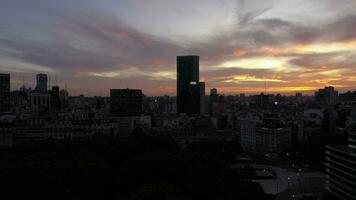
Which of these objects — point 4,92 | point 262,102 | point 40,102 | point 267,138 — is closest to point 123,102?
point 40,102

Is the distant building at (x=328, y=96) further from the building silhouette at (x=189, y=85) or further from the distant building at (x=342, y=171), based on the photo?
the distant building at (x=342, y=171)

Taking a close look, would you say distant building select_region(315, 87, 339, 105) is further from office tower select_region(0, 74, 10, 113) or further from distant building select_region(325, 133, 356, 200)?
distant building select_region(325, 133, 356, 200)

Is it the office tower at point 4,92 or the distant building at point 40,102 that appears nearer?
the office tower at point 4,92

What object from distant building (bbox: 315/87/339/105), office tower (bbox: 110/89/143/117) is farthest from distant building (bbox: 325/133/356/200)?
distant building (bbox: 315/87/339/105)

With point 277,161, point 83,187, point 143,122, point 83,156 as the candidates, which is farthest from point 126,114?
point 83,187

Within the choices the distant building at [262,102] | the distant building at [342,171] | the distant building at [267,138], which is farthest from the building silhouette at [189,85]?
Answer: the distant building at [342,171]

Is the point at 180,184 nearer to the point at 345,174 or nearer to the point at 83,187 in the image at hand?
the point at 83,187
